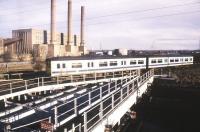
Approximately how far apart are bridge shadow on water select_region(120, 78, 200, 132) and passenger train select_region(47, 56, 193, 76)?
6748 millimetres

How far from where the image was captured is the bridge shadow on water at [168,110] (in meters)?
19.3

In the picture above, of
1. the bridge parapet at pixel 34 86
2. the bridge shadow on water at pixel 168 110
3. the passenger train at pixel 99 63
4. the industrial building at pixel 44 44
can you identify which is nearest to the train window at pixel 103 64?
the passenger train at pixel 99 63

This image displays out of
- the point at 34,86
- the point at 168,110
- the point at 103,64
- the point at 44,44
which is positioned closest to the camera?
the point at 34,86

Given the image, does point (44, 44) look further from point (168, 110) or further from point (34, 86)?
point (168, 110)

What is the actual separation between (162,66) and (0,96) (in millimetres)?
33883

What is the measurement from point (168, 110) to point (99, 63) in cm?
1303

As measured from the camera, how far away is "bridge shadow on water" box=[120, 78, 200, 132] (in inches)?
760

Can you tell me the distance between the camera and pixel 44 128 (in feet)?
29.9

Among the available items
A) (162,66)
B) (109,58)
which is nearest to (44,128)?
(109,58)

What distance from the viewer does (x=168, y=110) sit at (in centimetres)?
2472

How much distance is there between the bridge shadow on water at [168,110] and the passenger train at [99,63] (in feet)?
22.1

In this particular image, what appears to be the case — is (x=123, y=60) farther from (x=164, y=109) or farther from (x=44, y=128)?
(x=44, y=128)

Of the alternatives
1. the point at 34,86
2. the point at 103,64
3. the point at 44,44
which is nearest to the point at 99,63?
the point at 103,64

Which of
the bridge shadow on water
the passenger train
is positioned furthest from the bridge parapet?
the bridge shadow on water
